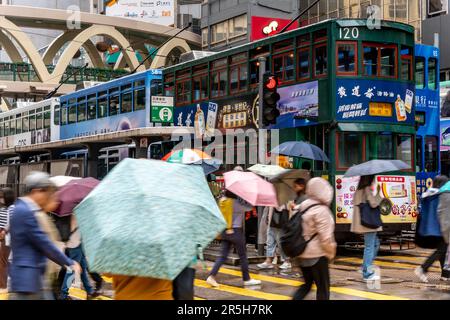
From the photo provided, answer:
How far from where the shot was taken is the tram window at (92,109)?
25.6 meters

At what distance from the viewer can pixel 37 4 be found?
8075 centimetres

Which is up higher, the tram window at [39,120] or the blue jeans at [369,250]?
the tram window at [39,120]

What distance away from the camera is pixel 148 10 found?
201 ft

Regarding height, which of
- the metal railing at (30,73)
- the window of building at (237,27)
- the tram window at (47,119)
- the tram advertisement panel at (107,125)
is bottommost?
the tram advertisement panel at (107,125)

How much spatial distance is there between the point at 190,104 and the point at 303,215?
12.8 m

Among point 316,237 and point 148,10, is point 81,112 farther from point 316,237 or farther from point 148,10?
point 148,10

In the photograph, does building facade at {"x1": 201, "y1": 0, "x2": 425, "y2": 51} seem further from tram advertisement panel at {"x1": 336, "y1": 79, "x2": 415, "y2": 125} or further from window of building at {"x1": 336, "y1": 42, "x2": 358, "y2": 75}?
window of building at {"x1": 336, "y1": 42, "x2": 358, "y2": 75}

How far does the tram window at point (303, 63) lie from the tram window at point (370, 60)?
3.85ft

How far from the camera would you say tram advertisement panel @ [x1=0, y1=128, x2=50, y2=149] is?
30344 millimetres

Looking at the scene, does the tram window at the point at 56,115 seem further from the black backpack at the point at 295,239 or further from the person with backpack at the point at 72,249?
the black backpack at the point at 295,239

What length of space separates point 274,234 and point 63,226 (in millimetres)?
4442

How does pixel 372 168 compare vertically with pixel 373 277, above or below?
above

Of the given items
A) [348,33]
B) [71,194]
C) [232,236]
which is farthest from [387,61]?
[71,194]

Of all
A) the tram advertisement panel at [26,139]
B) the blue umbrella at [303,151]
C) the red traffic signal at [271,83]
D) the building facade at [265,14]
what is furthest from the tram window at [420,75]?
the building facade at [265,14]
